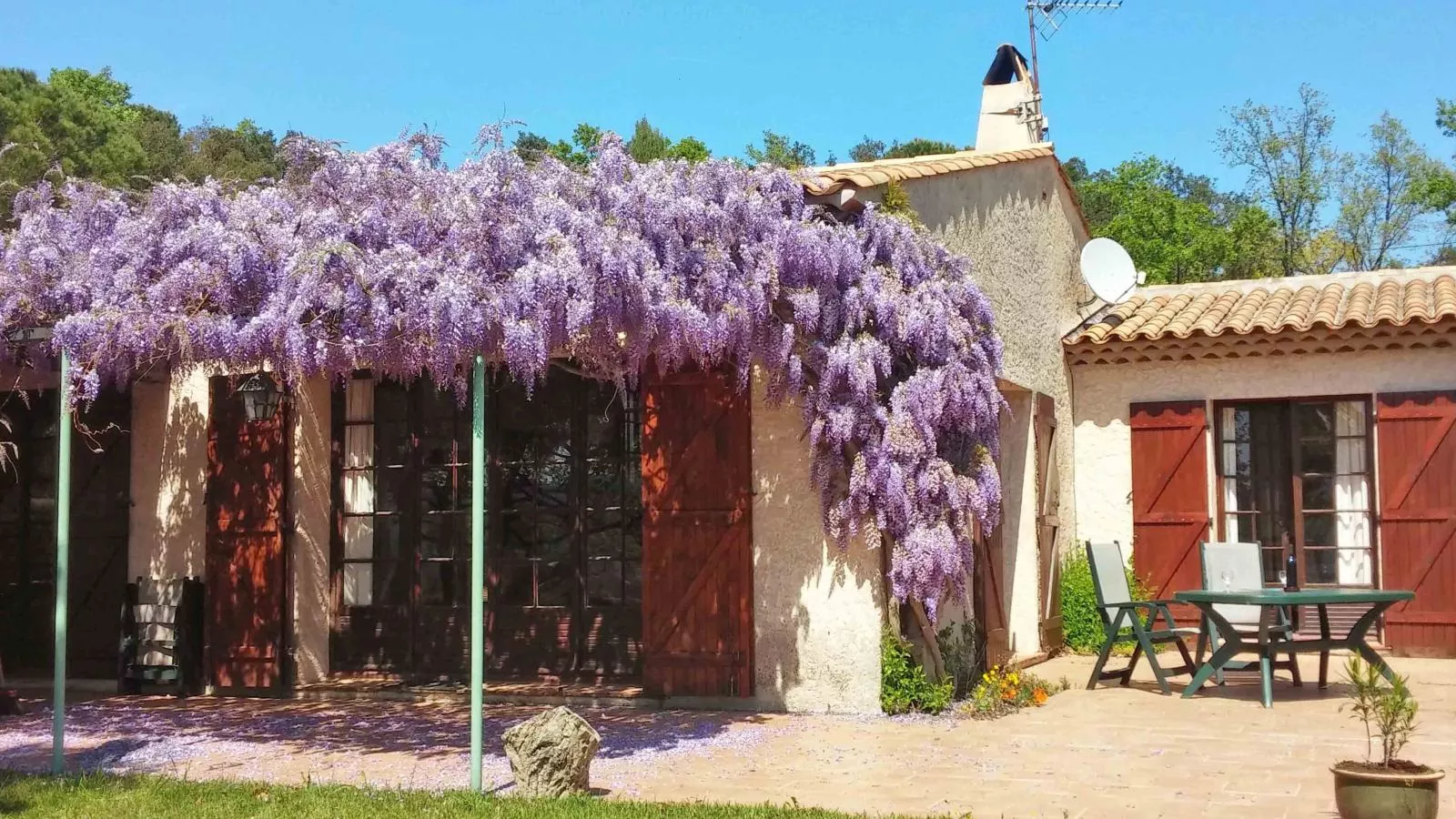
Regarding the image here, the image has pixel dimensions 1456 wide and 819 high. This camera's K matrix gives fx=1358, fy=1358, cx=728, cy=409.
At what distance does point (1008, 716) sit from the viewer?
24.5 feet

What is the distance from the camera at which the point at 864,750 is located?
6.47 m

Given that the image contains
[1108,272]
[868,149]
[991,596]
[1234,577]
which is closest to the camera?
[1234,577]

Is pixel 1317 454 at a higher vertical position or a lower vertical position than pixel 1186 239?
lower

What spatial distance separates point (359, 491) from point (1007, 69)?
7.52 m

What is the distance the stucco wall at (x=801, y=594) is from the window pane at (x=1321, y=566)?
5062 mm

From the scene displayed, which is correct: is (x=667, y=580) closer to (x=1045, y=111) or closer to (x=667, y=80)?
(x=1045, y=111)

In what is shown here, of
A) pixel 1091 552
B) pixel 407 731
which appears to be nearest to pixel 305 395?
pixel 407 731

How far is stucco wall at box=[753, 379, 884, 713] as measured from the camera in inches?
298

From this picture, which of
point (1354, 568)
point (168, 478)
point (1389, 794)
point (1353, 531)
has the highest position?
point (168, 478)

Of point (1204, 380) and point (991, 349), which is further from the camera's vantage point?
point (1204, 380)

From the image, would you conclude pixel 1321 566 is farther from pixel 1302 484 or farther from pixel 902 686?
pixel 902 686

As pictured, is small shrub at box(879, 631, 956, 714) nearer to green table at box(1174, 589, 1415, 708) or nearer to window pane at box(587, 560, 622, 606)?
green table at box(1174, 589, 1415, 708)

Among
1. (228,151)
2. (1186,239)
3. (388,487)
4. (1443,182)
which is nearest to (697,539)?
(388,487)

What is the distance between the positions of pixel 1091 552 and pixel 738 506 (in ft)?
7.47
